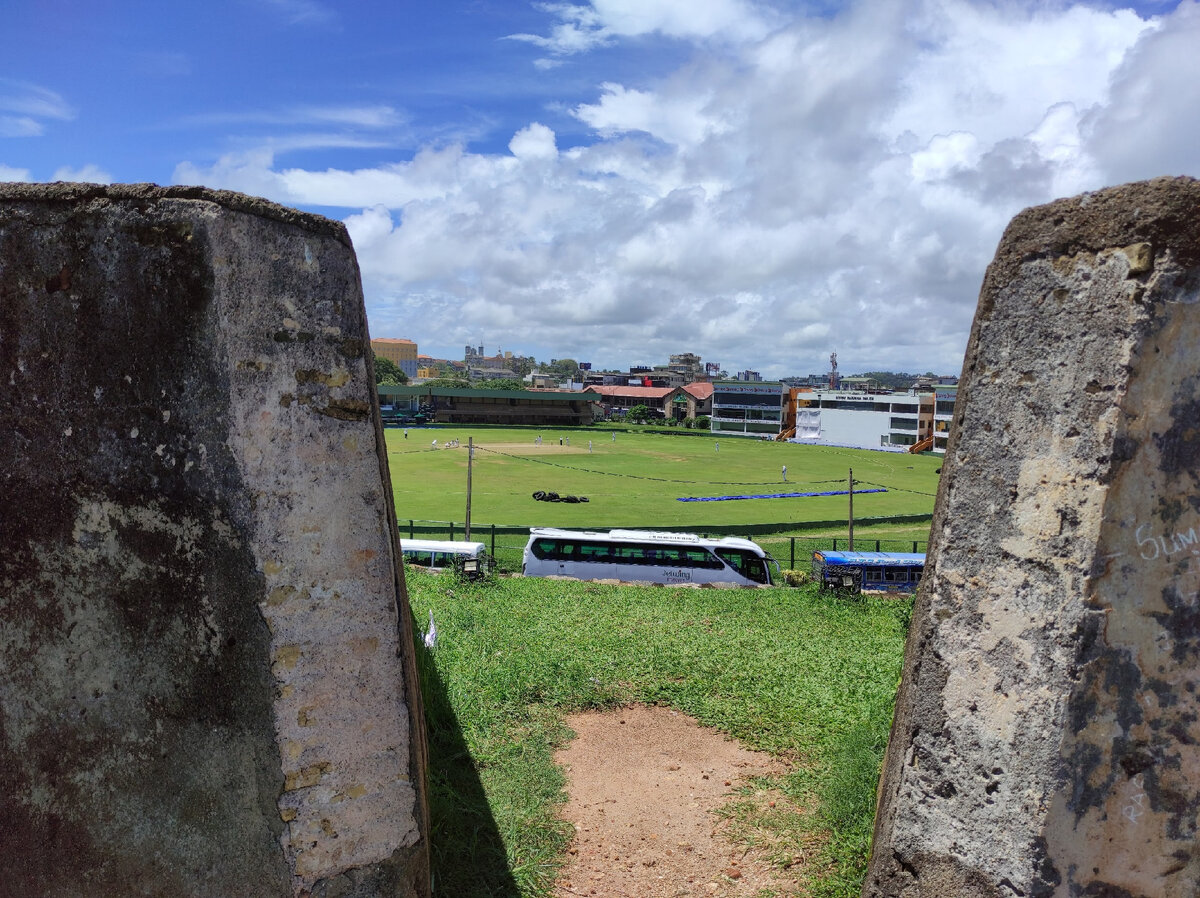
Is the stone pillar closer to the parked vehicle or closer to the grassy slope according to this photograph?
the grassy slope

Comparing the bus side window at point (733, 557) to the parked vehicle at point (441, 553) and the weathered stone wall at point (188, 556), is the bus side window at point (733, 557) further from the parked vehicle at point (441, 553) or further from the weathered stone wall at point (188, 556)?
the weathered stone wall at point (188, 556)

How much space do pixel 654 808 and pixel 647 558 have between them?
37.4 ft

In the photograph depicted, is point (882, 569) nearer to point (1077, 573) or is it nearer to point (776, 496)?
point (1077, 573)

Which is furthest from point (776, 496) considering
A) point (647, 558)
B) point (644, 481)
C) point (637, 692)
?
point (637, 692)

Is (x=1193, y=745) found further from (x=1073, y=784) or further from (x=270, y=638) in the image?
(x=270, y=638)

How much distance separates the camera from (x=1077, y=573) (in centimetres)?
295

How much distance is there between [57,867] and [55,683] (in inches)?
32.0

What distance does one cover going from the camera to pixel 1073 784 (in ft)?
9.77

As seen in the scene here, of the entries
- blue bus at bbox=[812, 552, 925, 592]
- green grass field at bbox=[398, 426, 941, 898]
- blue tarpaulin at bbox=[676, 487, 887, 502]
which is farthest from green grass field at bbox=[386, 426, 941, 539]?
blue bus at bbox=[812, 552, 925, 592]

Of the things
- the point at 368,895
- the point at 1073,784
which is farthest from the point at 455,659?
the point at 1073,784

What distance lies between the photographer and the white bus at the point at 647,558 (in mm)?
17234

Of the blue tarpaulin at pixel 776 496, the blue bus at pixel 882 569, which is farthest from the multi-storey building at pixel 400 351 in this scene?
the blue bus at pixel 882 569

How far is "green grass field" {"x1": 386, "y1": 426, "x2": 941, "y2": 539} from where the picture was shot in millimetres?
27734

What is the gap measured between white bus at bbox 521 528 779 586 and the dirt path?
364 inches
